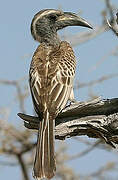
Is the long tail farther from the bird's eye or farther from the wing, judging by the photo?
the bird's eye

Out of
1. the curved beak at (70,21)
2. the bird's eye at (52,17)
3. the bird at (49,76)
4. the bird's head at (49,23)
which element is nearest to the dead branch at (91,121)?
the bird at (49,76)

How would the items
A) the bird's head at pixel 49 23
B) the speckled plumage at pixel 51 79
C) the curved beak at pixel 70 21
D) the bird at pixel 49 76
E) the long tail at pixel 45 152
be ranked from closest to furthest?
the long tail at pixel 45 152 → the bird at pixel 49 76 → the speckled plumage at pixel 51 79 → the curved beak at pixel 70 21 → the bird's head at pixel 49 23

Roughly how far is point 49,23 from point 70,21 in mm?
227

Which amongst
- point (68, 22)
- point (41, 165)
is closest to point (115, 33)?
point (41, 165)

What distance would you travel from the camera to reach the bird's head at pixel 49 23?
6.39 m

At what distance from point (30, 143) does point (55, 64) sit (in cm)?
238

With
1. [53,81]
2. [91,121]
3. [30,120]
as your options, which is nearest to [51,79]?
[53,81]

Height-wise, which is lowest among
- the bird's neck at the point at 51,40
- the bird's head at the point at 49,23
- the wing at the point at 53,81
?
the wing at the point at 53,81

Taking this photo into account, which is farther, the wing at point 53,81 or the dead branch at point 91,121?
the wing at point 53,81

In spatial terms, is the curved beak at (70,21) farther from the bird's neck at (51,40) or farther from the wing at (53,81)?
the wing at (53,81)

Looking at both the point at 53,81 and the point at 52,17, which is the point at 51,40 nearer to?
the point at 52,17

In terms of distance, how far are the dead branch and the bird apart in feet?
0.29

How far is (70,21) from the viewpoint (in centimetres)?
637

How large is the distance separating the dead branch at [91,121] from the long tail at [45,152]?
0.31 ft
